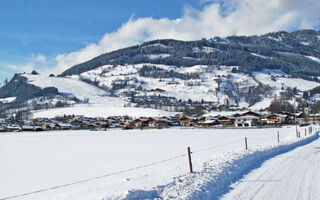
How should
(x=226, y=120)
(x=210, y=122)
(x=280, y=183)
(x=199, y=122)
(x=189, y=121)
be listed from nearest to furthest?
(x=280, y=183)
(x=210, y=122)
(x=226, y=120)
(x=199, y=122)
(x=189, y=121)

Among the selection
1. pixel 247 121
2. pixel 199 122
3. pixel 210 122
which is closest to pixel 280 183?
pixel 247 121

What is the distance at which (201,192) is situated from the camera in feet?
28.9

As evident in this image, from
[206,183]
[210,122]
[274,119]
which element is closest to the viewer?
[206,183]

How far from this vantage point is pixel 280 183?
995cm

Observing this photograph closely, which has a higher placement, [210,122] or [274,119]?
[274,119]

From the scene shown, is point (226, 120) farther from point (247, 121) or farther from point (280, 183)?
point (280, 183)

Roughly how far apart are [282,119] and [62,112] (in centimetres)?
13734

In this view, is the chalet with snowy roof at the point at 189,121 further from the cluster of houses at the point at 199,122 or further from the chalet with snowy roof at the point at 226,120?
the chalet with snowy roof at the point at 226,120

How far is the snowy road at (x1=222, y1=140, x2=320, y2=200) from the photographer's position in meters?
8.51

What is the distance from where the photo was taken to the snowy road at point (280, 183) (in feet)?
27.9

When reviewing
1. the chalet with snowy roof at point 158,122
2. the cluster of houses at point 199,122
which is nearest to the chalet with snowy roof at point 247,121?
the cluster of houses at point 199,122

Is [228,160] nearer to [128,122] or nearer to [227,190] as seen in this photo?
[227,190]

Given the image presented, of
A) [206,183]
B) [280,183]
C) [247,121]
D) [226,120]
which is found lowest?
[280,183]

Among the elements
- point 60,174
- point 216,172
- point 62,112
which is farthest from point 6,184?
point 62,112
